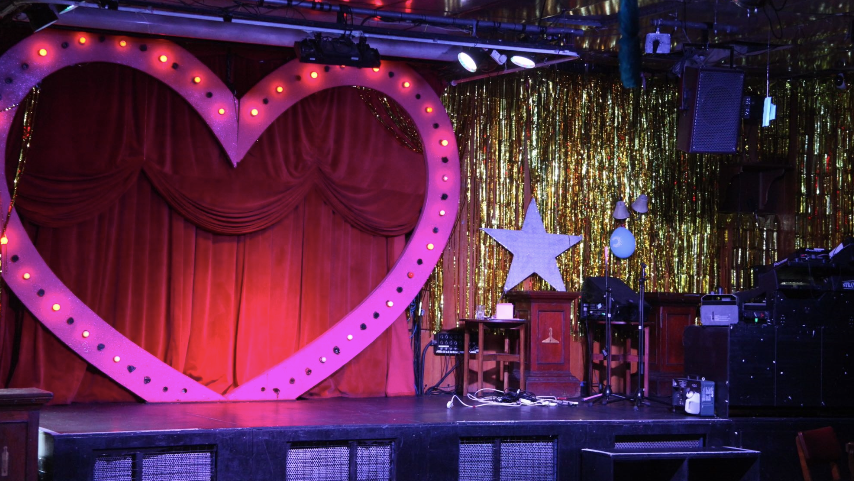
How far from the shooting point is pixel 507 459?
696 centimetres

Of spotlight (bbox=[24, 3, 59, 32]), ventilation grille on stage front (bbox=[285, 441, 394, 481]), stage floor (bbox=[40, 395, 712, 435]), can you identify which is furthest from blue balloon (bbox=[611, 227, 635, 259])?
spotlight (bbox=[24, 3, 59, 32])

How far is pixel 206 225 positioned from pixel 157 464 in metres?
2.50

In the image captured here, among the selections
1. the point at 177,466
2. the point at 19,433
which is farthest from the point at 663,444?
the point at 19,433

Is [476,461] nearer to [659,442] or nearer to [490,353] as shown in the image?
[659,442]

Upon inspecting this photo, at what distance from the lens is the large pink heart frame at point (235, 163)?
736 centimetres

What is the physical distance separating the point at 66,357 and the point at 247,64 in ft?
9.64

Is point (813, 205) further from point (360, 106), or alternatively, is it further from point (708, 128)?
point (360, 106)

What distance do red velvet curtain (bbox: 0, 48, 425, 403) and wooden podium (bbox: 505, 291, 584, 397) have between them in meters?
1.18

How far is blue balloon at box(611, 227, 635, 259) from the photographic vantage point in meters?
9.78

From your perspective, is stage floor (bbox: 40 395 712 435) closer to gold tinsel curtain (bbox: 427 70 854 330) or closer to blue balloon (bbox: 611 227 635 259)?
gold tinsel curtain (bbox: 427 70 854 330)

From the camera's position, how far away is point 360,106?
8805mm

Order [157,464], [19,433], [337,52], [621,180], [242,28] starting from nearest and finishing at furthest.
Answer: [19,433]
[157,464]
[337,52]
[242,28]
[621,180]

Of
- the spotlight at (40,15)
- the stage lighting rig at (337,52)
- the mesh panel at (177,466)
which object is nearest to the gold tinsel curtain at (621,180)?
the stage lighting rig at (337,52)

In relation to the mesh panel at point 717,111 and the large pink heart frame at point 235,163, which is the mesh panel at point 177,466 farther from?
the mesh panel at point 717,111
